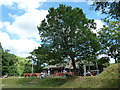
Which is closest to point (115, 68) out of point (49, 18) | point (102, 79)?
point (102, 79)

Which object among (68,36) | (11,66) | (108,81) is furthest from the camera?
(11,66)

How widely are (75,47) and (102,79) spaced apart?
25.9 feet

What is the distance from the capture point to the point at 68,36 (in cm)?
2814

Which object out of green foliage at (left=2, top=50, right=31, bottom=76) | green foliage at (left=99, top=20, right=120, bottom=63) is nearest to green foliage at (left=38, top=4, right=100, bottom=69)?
green foliage at (left=99, top=20, right=120, bottom=63)

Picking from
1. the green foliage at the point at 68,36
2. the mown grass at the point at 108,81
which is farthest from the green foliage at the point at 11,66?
the mown grass at the point at 108,81

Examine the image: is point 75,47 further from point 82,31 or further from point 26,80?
point 26,80

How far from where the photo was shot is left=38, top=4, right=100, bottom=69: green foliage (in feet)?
90.8

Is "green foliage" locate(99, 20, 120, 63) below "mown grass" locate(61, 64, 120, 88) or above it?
above

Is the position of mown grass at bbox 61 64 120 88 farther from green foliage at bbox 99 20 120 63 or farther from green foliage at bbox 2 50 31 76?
green foliage at bbox 2 50 31 76

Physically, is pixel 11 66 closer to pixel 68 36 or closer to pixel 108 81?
pixel 68 36

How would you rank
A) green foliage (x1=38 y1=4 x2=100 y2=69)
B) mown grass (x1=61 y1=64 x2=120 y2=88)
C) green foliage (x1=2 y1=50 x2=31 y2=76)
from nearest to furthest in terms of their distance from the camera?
mown grass (x1=61 y1=64 x2=120 y2=88) < green foliage (x1=38 y1=4 x2=100 y2=69) < green foliage (x1=2 y1=50 x2=31 y2=76)

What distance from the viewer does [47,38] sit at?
94.7 feet

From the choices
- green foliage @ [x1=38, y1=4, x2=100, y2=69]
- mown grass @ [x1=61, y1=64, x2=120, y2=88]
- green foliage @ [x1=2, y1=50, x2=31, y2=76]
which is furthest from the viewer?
green foliage @ [x1=2, y1=50, x2=31, y2=76]

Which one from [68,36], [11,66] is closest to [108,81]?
[68,36]
